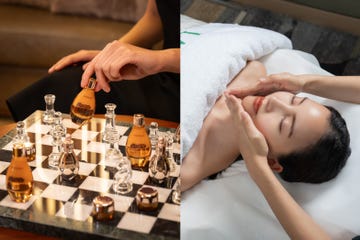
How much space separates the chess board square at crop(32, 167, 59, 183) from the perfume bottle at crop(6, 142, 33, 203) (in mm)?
73

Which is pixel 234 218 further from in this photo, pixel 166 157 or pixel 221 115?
pixel 166 157

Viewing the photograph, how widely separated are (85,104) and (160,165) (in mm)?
350

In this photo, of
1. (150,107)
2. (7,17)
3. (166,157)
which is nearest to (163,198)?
(166,157)

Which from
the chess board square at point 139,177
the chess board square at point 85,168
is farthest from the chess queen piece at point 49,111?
the chess board square at point 139,177

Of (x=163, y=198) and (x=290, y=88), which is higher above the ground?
(x=290, y=88)

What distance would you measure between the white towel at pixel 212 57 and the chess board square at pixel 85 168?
799 mm

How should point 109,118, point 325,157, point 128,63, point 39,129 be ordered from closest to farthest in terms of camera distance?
point 325,157 → point 128,63 → point 109,118 → point 39,129

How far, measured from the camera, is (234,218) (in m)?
0.64

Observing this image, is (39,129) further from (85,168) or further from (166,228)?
(166,228)

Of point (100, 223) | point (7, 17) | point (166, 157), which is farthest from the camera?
point (7, 17)

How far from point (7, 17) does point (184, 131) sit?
2.14 m

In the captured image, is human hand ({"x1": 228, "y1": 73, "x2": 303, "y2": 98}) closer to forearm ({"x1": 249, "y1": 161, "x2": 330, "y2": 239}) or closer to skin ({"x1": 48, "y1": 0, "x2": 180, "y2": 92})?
forearm ({"x1": 249, "y1": 161, "x2": 330, "y2": 239})

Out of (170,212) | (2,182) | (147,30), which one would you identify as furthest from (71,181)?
(147,30)

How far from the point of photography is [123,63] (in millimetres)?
1397
